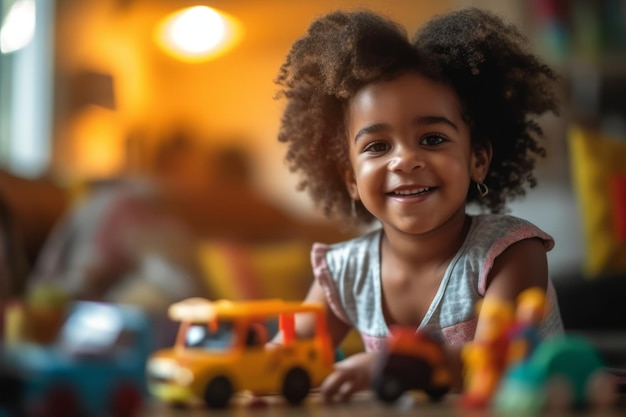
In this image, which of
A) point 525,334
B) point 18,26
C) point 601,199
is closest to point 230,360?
point 525,334

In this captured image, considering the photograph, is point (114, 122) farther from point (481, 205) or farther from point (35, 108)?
point (481, 205)

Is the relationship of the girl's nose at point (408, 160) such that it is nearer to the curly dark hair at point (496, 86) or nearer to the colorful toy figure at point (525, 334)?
the curly dark hair at point (496, 86)

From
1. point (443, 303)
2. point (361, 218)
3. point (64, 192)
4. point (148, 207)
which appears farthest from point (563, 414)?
point (64, 192)

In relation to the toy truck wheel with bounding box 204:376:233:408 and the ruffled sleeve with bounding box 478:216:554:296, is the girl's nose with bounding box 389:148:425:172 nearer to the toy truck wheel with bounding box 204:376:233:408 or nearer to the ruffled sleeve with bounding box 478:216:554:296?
the ruffled sleeve with bounding box 478:216:554:296

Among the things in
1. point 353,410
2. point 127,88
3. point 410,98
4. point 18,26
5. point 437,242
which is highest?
point 18,26

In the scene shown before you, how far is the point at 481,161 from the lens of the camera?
0.84 m

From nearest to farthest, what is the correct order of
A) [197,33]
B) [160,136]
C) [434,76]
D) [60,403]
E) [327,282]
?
[60,403] < [434,76] < [327,282] < [197,33] < [160,136]

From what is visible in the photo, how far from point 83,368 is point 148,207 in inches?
31.7

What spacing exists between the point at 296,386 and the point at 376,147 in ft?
0.75

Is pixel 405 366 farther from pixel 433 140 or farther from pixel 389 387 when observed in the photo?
pixel 433 140

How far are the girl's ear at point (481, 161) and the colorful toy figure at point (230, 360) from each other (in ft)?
0.72

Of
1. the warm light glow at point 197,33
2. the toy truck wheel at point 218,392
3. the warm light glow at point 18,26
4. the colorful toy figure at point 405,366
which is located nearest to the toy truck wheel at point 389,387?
the colorful toy figure at point 405,366

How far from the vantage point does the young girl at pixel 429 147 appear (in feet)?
2.59

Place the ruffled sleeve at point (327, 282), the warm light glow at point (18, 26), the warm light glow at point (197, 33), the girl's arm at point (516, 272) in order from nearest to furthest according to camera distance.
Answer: the girl's arm at point (516, 272) < the ruffled sleeve at point (327, 282) < the warm light glow at point (197, 33) < the warm light glow at point (18, 26)
